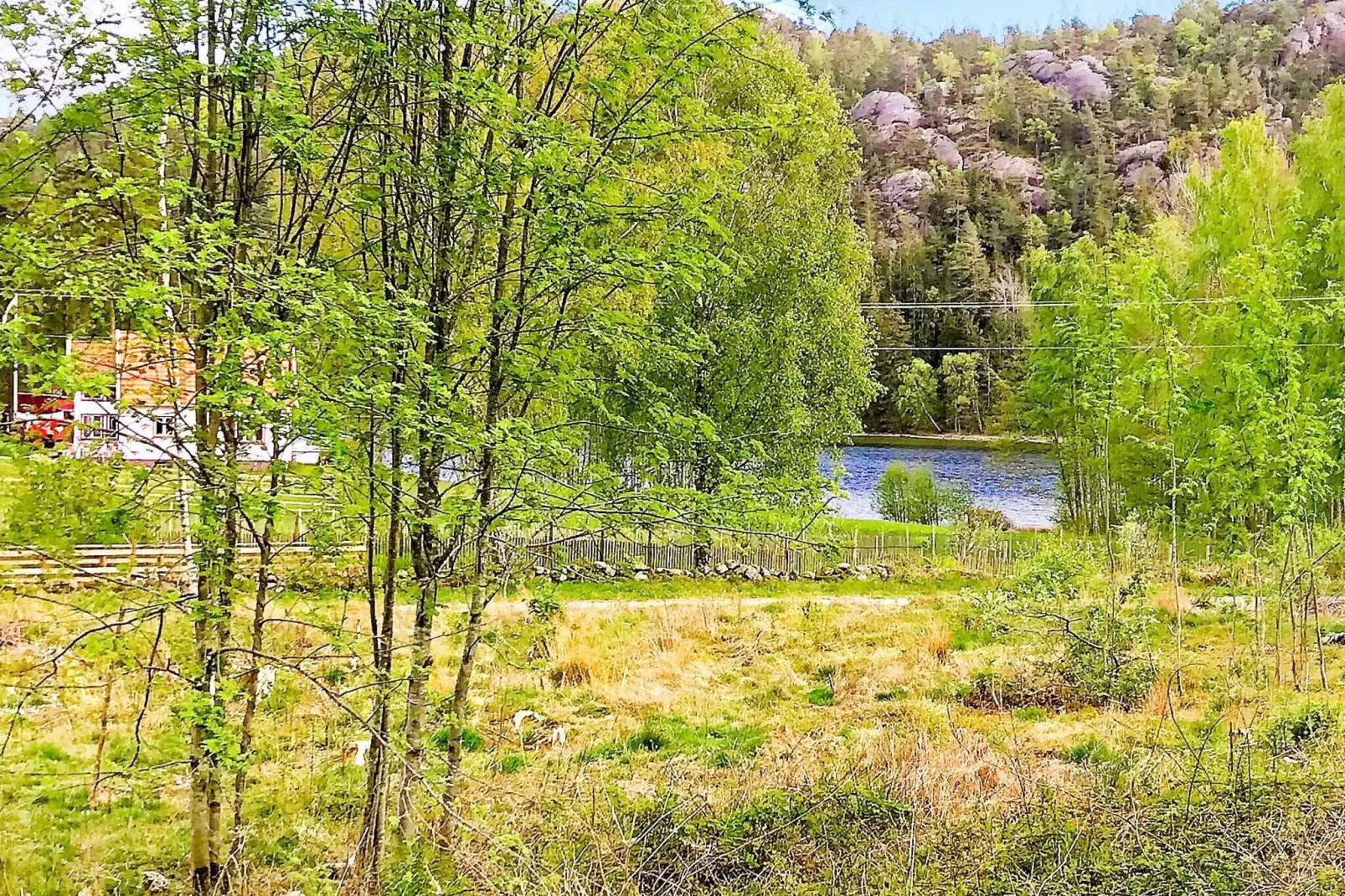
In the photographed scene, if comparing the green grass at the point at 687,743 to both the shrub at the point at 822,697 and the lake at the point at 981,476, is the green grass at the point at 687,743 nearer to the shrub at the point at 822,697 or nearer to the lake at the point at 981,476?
the shrub at the point at 822,697

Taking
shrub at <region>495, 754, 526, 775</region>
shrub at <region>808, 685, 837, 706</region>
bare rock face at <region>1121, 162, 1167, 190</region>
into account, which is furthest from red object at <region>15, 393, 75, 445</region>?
bare rock face at <region>1121, 162, 1167, 190</region>

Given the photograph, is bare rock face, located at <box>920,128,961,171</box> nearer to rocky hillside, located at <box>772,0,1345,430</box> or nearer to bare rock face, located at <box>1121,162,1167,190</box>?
rocky hillside, located at <box>772,0,1345,430</box>

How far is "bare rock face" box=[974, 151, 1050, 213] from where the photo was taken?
215 feet

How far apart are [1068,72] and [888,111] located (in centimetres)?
1911

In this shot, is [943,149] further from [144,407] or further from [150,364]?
[144,407]

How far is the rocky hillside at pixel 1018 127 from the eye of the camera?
5169 centimetres

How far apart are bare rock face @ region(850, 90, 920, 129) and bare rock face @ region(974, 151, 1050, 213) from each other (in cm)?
1198

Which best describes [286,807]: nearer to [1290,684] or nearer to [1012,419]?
[1290,684]

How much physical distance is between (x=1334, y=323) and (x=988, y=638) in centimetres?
613

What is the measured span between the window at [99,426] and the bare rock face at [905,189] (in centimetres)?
6517

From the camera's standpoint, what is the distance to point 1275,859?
3.35m

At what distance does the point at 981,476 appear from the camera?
117ft

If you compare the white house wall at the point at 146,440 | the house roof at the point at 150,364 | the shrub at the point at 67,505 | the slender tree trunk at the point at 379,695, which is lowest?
the slender tree trunk at the point at 379,695

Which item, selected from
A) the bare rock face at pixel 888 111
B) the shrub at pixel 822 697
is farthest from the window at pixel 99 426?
the bare rock face at pixel 888 111
